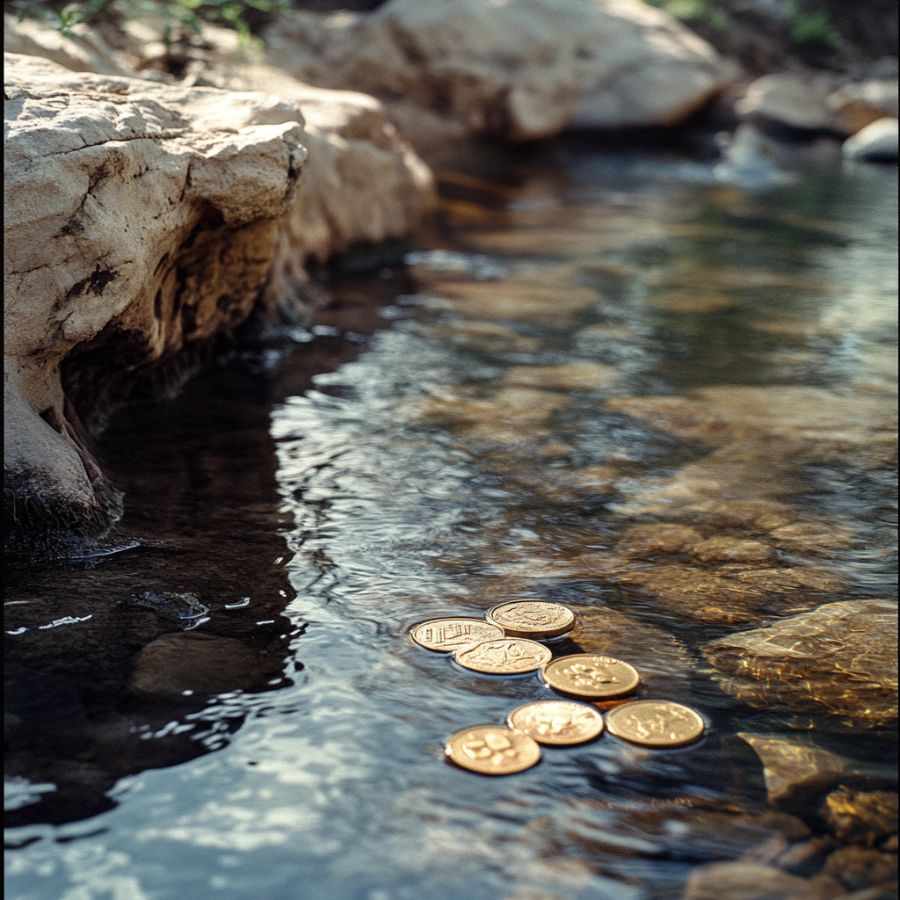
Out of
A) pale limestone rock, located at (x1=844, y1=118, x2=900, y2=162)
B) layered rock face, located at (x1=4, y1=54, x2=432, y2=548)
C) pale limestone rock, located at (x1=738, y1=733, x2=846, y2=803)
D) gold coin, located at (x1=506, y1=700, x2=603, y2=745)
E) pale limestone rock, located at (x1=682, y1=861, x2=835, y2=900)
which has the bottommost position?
pale limestone rock, located at (x1=682, y1=861, x2=835, y2=900)

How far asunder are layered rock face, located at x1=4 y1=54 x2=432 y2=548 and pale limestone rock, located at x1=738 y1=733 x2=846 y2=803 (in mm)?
2265

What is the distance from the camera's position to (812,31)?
21859 millimetres

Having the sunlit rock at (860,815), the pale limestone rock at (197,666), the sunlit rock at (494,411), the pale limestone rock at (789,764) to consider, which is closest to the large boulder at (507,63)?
the sunlit rock at (494,411)

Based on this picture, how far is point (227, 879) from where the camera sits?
2156 millimetres

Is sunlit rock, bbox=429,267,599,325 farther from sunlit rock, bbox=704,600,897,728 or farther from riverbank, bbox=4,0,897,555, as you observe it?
sunlit rock, bbox=704,600,897,728

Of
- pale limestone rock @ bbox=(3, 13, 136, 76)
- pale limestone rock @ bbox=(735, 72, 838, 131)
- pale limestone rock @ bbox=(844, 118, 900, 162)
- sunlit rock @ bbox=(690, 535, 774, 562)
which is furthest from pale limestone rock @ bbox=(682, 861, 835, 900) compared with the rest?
pale limestone rock @ bbox=(735, 72, 838, 131)

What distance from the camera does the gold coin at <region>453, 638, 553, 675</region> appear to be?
2.91 meters

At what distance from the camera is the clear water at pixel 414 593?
7.40 ft

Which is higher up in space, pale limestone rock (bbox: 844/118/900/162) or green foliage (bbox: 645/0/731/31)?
green foliage (bbox: 645/0/731/31)

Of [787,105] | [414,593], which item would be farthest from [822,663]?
[787,105]

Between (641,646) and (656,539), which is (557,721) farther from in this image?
(656,539)

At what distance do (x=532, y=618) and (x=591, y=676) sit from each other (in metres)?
0.38

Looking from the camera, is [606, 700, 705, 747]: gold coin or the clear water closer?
the clear water

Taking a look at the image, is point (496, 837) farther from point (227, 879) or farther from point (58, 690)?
point (58, 690)
